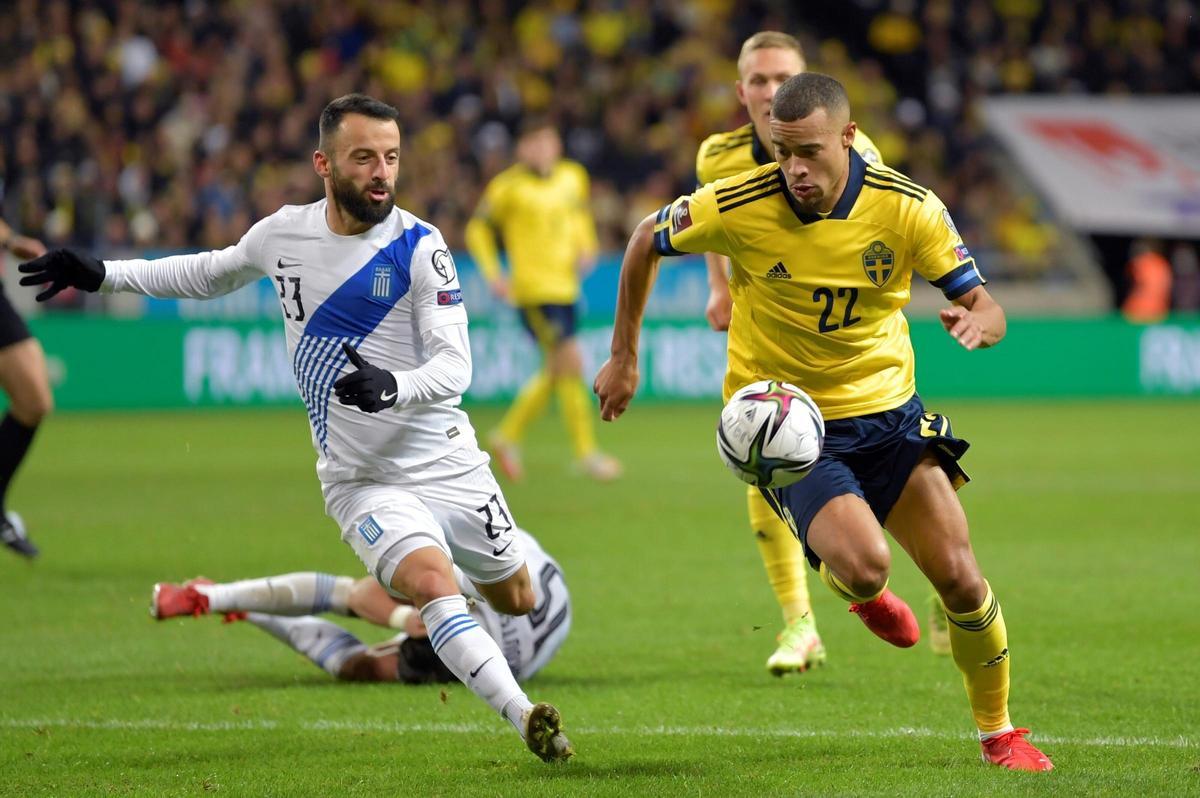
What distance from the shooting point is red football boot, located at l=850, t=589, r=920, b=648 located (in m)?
5.54

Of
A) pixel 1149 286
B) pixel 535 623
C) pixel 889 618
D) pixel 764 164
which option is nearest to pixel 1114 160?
pixel 1149 286

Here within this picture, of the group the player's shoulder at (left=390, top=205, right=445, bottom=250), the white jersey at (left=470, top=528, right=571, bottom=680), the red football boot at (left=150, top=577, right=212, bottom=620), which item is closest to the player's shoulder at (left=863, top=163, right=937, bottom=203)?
the player's shoulder at (left=390, top=205, right=445, bottom=250)

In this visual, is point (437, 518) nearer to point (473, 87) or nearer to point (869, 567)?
point (869, 567)

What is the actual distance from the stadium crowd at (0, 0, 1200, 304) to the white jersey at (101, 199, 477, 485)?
15.8m

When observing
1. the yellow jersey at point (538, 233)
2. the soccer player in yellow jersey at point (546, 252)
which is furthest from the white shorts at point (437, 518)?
the yellow jersey at point (538, 233)

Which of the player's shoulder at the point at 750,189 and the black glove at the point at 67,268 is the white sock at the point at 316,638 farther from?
the player's shoulder at the point at 750,189

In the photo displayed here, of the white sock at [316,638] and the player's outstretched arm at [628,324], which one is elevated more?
the player's outstretched arm at [628,324]

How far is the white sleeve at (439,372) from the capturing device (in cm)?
504

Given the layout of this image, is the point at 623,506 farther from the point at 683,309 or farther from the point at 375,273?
the point at 683,309

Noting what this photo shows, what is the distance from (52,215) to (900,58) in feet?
48.3

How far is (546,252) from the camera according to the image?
14641 mm

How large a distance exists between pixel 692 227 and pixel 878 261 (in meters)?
0.59

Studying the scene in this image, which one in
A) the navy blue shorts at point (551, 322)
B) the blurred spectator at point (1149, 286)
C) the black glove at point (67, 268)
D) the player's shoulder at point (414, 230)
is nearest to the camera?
the player's shoulder at point (414, 230)

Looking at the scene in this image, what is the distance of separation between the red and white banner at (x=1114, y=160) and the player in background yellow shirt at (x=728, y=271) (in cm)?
2002
